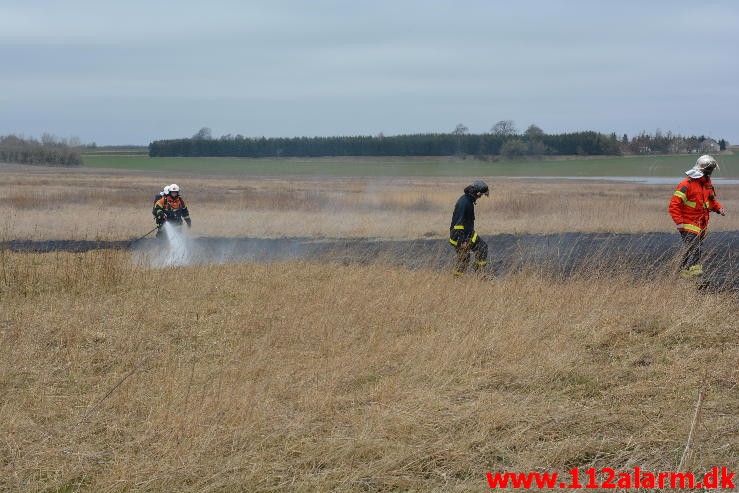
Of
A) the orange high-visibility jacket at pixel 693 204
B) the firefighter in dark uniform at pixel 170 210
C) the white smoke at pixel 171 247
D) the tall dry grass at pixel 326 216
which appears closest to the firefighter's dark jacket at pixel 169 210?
the firefighter in dark uniform at pixel 170 210

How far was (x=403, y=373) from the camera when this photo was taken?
5906 millimetres

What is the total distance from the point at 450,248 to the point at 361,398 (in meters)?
9.87

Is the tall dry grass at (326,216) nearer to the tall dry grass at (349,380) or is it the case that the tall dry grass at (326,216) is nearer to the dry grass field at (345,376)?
the dry grass field at (345,376)

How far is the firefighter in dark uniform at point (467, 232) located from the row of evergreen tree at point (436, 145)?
29.7 m

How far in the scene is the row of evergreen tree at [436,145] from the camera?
4288cm

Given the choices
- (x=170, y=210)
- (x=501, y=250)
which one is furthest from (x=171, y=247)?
(x=501, y=250)

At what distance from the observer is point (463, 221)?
32.8 feet

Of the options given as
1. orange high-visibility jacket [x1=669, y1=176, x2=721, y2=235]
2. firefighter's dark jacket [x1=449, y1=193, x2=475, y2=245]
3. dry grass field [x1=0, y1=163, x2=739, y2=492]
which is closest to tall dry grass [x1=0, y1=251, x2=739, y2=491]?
dry grass field [x1=0, y1=163, x2=739, y2=492]

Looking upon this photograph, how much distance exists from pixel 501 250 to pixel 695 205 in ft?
22.0

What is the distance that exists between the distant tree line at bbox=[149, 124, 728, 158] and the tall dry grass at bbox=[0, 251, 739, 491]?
71.9ft

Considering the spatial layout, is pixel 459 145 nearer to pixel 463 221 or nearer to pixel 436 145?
pixel 436 145

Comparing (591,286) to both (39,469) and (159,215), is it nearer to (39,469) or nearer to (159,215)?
(39,469)

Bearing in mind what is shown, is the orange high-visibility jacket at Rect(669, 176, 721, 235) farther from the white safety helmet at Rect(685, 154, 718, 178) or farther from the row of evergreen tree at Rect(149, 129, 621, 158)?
the row of evergreen tree at Rect(149, 129, 621, 158)

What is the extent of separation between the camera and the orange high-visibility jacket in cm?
936
